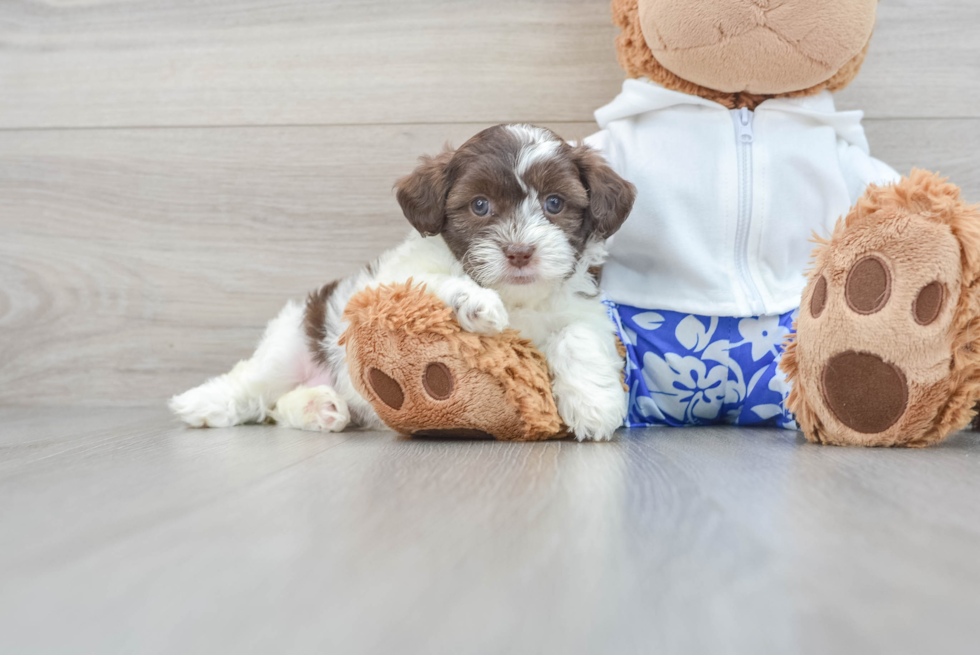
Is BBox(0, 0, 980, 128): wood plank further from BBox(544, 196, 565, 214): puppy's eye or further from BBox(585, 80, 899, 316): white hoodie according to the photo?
BBox(544, 196, 565, 214): puppy's eye

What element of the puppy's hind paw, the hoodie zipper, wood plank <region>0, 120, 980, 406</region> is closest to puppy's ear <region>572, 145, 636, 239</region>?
the hoodie zipper

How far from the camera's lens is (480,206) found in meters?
1.43

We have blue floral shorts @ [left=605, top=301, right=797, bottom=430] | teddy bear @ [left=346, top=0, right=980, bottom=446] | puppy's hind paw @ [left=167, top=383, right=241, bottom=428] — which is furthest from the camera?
puppy's hind paw @ [left=167, top=383, right=241, bottom=428]

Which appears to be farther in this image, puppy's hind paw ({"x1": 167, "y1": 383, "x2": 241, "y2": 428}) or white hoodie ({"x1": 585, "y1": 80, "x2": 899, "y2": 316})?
puppy's hind paw ({"x1": 167, "y1": 383, "x2": 241, "y2": 428})

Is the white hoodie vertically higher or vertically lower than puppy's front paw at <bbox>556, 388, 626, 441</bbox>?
higher

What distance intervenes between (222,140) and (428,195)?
961mm

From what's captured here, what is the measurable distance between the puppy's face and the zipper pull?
31 cm

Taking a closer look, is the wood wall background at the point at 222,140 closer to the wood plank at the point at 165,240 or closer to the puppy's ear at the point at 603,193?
the wood plank at the point at 165,240

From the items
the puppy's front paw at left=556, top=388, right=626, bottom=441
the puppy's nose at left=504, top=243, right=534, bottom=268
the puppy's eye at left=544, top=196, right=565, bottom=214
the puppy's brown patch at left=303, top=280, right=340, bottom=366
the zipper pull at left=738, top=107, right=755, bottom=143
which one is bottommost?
the puppy's front paw at left=556, top=388, right=626, bottom=441

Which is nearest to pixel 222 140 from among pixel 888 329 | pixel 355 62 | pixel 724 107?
pixel 355 62

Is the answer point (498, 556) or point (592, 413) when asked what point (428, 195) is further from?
point (498, 556)

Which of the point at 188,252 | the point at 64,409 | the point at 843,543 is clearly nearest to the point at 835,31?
the point at 843,543

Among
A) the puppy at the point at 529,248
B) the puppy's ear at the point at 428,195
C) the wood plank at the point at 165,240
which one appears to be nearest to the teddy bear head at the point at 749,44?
the puppy at the point at 529,248

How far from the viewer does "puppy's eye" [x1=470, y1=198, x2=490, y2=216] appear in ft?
4.68
